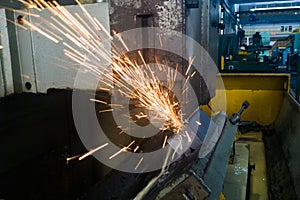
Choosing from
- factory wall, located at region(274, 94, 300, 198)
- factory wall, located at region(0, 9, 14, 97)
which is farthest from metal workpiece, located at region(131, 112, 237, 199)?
factory wall, located at region(274, 94, 300, 198)

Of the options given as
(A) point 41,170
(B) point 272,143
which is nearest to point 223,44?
(B) point 272,143

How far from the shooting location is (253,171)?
227 centimetres

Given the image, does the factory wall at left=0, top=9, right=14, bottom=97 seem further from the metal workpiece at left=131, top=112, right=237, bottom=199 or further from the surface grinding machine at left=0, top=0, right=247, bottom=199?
the metal workpiece at left=131, top=112, right=237, bottom=199

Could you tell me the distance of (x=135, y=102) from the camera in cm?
90

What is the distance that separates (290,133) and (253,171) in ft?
1.59

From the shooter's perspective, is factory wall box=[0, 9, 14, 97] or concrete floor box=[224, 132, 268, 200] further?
concrete floor box=[224, 132, 268, 200]

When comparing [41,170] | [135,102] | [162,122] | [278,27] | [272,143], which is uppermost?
[278,27]

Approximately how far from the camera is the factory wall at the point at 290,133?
1843 mm

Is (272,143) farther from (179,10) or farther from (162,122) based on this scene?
(179,10)

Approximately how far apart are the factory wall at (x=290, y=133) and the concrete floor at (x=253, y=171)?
214 mm

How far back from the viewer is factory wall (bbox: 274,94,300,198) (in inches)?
72.6

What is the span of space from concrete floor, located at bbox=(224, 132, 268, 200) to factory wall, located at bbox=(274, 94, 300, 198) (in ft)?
0.70

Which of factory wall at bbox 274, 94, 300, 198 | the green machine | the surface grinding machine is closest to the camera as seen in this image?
the surface grinding machine

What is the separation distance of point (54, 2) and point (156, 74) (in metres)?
0.44
